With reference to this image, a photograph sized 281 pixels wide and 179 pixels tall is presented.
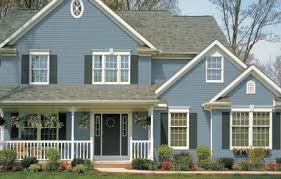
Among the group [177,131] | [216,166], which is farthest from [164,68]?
[216,166]

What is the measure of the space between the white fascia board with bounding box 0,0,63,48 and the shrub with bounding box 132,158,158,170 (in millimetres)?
8703

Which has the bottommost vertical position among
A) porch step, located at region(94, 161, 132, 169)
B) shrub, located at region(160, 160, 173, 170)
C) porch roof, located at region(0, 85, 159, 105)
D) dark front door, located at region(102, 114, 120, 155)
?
porch step, located at region(94, 161, 132, 169)

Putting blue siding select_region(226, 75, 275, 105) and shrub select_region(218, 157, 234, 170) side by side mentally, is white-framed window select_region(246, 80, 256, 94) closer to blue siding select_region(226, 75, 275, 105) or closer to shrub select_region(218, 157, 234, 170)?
blue siding select_region(226, 75, 275, 105)

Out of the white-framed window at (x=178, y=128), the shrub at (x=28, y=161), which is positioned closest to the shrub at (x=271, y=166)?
the white-framed window at (x=178, y=128)

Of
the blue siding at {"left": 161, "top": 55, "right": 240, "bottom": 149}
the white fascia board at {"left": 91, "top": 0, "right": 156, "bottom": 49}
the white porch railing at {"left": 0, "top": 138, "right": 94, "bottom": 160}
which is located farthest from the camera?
the white fascia board at {"left": 91, "top": 0, "right": 156, "bottom": 49}

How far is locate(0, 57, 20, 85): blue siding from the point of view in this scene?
28.2 metres

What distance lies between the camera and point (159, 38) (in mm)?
30875

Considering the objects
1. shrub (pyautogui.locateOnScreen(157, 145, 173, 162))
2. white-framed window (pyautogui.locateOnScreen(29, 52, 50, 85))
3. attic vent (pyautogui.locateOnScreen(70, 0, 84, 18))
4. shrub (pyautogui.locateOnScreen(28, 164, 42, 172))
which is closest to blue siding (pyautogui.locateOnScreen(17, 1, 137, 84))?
attic vent (pyautogui.locateOnScreen(70, 0, 84, 18))

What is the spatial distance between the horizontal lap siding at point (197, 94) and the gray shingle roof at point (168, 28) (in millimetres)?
2112

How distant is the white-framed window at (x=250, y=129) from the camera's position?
87.9 feet

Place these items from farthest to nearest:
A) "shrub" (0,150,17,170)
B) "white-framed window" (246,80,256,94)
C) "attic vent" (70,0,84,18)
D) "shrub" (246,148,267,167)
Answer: "attic vent" (70,0,84,18) < "white-framed window" (246,80,256,94) < "shrub" (246,148,267,167) < "shrub" (0,150,17,170)

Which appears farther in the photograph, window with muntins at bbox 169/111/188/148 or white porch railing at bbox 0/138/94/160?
window with muntins at bbox 169/111/188/148

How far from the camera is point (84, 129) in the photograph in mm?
27922

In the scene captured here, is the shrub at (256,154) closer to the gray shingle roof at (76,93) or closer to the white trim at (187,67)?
the white trim at (187,67)
